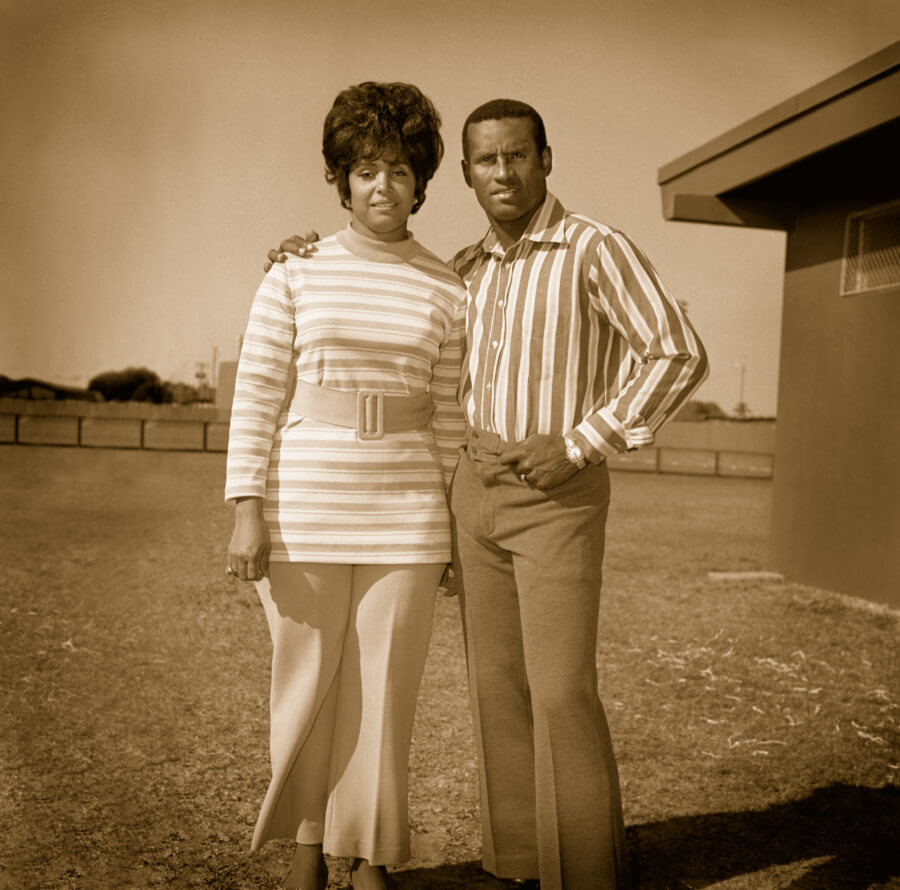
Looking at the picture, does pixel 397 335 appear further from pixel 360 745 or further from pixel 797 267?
pixel 797 267

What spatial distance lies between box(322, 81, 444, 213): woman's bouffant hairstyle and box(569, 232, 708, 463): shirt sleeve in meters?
0.49

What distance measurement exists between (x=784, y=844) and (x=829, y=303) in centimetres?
554

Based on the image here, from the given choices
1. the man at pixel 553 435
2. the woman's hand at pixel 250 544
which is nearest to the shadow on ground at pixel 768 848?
the man at pixel 553 435

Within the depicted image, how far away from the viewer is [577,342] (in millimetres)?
2227

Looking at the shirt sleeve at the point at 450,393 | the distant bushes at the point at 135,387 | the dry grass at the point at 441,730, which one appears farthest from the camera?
the distant bushes at the point at 135,387

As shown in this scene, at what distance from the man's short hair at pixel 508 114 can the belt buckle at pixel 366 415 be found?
642mm

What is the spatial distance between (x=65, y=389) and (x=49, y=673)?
2395cm

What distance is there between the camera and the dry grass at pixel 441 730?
2756 mm

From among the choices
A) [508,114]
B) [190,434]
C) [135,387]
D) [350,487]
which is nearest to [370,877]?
[350,487]

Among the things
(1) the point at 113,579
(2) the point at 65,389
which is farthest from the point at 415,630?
(2) the point at 65,389

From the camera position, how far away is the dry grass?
2.76 metres

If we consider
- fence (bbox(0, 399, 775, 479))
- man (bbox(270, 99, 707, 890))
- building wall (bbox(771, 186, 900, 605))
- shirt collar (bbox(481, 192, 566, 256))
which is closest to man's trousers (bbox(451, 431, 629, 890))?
man (bbox(270, 99, 707, 890))

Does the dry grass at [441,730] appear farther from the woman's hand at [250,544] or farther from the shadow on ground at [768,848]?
the woman's hand at [250,544]

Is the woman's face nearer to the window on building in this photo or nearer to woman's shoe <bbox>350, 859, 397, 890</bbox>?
woman's shoe <bbox>350, 859, 397, 890</bbox>
